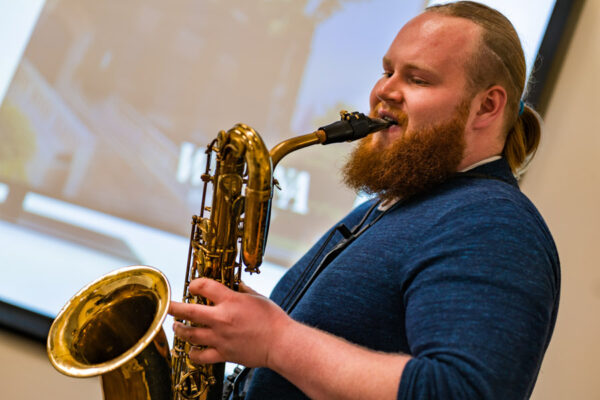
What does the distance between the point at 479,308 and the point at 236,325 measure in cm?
42

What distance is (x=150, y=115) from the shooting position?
2.49 metres

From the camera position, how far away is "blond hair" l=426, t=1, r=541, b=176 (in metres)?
1.31

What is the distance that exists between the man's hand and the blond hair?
740 mm

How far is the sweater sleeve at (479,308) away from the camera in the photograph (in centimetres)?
80

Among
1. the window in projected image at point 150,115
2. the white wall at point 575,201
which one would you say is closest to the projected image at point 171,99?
the window in projected image at point 150,115

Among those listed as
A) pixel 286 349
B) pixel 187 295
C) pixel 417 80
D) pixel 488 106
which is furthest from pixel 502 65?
pixel 187 295

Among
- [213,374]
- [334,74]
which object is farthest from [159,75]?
[213,374]

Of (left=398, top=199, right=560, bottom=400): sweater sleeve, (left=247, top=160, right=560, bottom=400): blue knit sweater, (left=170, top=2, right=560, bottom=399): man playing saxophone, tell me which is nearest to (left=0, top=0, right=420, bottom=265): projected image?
(left=170, top=2, right=560, bottom=399): man playing saxophone

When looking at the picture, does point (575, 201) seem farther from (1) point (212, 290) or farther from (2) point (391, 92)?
(1) point (212, 290)

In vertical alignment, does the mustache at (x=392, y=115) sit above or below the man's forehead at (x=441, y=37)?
below

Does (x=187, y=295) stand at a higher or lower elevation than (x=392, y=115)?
lower

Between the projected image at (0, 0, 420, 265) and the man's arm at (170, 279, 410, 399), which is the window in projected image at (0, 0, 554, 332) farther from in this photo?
the man's arm at (170, 279, 410, 399)

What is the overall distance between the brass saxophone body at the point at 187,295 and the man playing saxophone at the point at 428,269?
11 cm

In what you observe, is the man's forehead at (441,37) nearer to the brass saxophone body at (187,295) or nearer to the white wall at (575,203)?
the brass saxophone body at (187,295)
